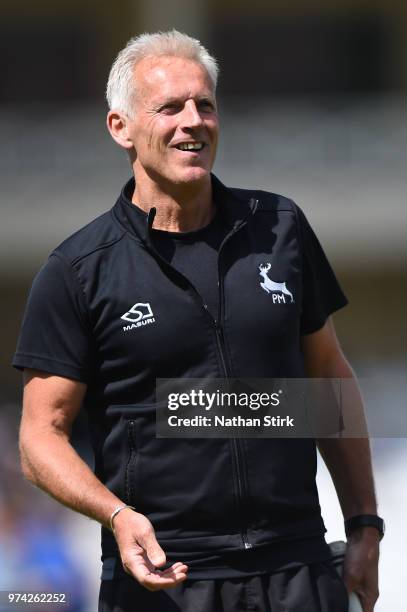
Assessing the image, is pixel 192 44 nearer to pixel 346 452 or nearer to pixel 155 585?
pixel 346 452

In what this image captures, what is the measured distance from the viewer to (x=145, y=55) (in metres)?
3.05

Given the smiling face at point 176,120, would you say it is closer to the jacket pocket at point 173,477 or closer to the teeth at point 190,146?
the teeth at point 190,146

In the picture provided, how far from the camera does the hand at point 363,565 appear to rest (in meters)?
3.04

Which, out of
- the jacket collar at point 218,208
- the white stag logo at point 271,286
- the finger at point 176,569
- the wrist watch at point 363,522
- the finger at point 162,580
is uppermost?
the jacket collar at point 218,208

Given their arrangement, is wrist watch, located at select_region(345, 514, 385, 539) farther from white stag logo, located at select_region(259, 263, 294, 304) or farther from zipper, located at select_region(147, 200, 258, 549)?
white stag logo, located at select_region(259, 263, 294, 304)

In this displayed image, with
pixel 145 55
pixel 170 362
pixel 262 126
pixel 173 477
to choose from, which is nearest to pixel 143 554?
pixel 173 477

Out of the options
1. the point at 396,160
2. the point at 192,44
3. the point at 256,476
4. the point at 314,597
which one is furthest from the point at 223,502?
the point at 396,160

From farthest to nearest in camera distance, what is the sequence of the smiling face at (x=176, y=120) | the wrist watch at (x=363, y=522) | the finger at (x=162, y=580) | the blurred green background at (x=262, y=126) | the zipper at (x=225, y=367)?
the blurred green background at (x=262, y=126) < the wrist watch at (x=363, y=522) < the smiling face at (x=176, y=120) < the zipper at (x=225, y=367) < the finger at (x=162, y=580)

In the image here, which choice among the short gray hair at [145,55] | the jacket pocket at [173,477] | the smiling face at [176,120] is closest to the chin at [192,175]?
the smiling face at [176,120]

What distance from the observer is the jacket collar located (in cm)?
300

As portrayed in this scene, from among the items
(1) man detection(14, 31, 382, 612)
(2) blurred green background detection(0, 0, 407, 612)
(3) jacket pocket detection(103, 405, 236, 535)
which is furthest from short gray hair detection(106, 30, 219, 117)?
(2) blurred green background detection(0, 0, 407, 612)

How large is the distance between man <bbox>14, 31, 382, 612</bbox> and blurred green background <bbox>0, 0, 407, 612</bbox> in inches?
413

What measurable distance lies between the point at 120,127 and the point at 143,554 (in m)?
1.03

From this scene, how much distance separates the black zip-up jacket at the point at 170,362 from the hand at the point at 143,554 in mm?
151
